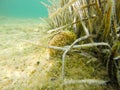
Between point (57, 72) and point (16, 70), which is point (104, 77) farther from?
point (16, 70)

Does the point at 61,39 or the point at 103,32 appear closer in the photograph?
the point at 103,32

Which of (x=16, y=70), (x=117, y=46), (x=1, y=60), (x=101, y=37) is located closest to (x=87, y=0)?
(x=101, y=37)

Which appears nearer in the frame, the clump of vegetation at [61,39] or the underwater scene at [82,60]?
the underwater scene at [82,60]

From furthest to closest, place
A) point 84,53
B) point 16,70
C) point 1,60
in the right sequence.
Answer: point 1,60 < point 16,70 < point 84,53

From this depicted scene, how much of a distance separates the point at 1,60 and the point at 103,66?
1.07 m

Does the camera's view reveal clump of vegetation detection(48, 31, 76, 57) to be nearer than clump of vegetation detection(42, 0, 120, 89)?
No

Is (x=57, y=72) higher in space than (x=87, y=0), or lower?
lower

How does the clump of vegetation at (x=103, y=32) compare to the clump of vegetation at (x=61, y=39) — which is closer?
the clump of vegetation at (x=103, y=32)

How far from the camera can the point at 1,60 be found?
2.11 m

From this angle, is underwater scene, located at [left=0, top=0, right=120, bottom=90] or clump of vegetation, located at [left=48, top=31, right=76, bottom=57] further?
clump of vegetation, located at [left=48, top=31, right=76, bottom=57]

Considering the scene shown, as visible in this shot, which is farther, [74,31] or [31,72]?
[74,31]

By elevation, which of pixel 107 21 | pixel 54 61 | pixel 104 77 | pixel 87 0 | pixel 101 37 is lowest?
pixel 104 77

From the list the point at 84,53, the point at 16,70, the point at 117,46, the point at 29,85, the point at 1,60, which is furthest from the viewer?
the point at 1,60

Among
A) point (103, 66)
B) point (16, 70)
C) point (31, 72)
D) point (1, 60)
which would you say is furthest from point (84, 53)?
point (1, 60)
